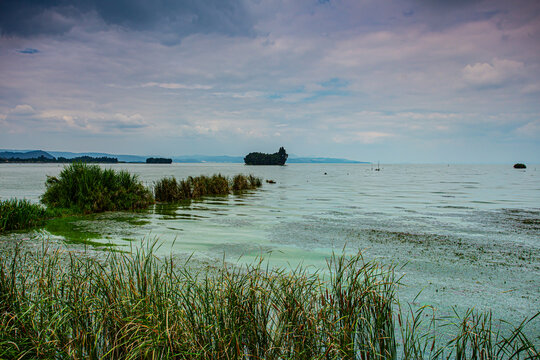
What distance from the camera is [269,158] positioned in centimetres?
18612

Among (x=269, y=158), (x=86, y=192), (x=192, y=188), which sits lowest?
(x=192, y=188)

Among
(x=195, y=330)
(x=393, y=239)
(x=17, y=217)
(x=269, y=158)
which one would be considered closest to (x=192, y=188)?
(x=17, y=217)

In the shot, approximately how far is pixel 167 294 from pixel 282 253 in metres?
5.60

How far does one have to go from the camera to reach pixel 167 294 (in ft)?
13.6

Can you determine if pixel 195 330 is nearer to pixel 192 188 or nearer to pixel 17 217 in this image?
pixel 17 217

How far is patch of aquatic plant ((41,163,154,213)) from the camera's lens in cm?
1614

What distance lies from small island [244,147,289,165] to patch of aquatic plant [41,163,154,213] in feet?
543

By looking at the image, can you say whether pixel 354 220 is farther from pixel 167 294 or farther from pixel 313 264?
pixel 167 294

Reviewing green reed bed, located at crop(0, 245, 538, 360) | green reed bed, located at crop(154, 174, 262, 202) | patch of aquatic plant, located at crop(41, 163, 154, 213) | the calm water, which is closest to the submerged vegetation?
patch of aquatic plant, located at crop(41, 163, 154, 213)

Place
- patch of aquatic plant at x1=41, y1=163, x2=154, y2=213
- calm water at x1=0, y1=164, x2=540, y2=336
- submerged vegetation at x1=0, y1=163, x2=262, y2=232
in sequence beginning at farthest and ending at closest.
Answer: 1. patch of aquatic plant at x1=41, y1=163, x2=154, y2=213
2. submerged vegetation at x1=0, y1=163, x2=262, y2=232
3. calm water at x1=0, y1=164, x2=540, y2=336

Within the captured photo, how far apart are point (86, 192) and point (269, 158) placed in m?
170

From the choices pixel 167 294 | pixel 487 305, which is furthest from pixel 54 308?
pixel 487 305

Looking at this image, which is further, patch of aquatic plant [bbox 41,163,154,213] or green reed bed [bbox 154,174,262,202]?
green reed bed [bbox 154,174,262,202]

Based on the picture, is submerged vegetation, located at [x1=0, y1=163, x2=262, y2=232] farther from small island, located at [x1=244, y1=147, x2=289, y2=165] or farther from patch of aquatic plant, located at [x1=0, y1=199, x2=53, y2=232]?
small island, located at [x1=244, y1=147, x2=289, y2=165]
